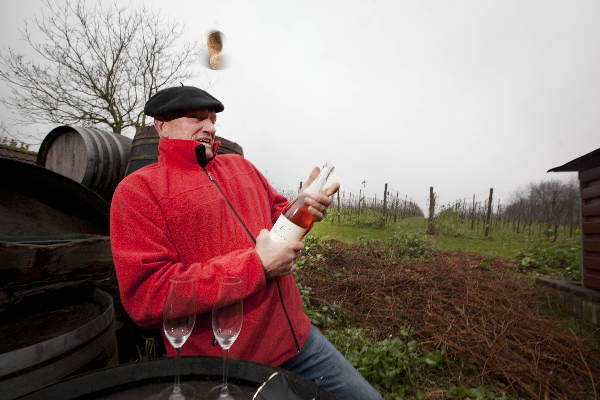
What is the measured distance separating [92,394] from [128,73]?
10.9 metres

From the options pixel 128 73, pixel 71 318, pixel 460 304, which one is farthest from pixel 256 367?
pixel 128 73

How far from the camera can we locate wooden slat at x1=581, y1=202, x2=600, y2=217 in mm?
3559

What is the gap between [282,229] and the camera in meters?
1.11

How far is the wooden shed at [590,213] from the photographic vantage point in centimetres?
353

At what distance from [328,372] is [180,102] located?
61.5 inches

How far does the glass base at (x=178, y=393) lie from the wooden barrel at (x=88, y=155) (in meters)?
2.61

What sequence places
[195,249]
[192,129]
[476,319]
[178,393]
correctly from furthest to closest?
[476,319] < [192,129] < [195,249] < [178,393]

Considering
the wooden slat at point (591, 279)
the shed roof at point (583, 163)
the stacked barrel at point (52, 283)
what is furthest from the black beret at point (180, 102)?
the wooden slat at point (591, 279)

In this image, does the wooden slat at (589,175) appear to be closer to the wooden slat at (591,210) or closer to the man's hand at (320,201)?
the wooden slat at (591,210)

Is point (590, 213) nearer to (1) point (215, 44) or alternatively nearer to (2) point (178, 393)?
(2) point (178, 393)

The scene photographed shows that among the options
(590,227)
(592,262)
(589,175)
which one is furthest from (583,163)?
(592,262)

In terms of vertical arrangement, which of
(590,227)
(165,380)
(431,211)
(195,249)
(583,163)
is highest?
(583,163)

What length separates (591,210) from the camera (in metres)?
3.64

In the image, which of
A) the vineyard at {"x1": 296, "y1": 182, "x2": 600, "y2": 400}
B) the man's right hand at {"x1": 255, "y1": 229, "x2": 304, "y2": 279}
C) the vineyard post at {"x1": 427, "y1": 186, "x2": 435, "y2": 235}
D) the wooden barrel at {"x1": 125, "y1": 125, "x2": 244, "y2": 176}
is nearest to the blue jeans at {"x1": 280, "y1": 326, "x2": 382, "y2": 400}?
the man's right hand at {"x1": 255, "y1": 229, "x2": 304, "y2": 279}
